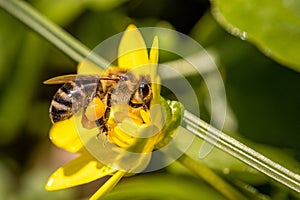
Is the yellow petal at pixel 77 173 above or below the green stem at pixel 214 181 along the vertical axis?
above

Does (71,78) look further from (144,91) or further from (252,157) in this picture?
(252,157)

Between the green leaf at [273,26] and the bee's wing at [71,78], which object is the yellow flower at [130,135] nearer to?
the bee's wing at [71,78]

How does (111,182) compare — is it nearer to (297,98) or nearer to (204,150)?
(204,150)

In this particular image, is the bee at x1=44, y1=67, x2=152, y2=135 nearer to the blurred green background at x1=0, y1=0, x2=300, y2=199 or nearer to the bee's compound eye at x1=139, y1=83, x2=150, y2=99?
the bee's compound eye at x1=139, y1=83, x2=150, y2=99

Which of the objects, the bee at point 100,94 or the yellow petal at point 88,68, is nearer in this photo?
the bee at point 100,94

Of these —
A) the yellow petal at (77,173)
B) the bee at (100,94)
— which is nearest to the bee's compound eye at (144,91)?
the bee at (100,94)

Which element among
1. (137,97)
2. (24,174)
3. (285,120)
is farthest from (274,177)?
(24,174)
